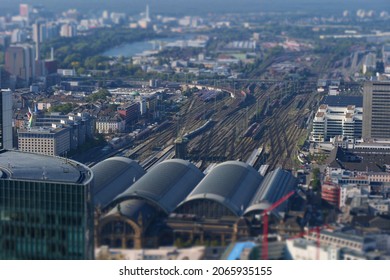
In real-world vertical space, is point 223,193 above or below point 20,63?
above

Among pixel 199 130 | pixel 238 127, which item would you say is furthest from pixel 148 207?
pixel 238 127

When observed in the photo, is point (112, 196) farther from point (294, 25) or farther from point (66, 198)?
point (294, 25)

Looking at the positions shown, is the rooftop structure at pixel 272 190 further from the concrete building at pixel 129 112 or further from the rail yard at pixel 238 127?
the concrete building at pixel 129 112

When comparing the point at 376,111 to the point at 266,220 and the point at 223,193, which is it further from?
the point at 266,220

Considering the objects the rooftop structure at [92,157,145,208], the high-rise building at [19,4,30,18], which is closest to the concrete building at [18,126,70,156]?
the rooftop structure at [92,157,145,208]

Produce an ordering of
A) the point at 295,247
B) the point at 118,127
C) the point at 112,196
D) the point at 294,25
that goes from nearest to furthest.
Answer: the point at 295,247 < the point at 112,196 < the point at 118,127 < the point at 294,25

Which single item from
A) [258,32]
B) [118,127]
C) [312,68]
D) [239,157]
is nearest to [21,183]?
[239,157]

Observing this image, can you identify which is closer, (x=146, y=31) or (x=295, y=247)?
(x=295, y=247)
